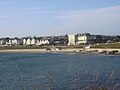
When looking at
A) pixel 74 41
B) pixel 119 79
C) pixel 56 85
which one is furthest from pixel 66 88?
pixel 74 41

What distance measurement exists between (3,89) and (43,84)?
332 cm

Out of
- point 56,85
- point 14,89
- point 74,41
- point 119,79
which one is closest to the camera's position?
point 14,89

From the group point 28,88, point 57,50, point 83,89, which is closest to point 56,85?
point 28,88

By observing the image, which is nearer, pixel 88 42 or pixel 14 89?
pixel 14 89

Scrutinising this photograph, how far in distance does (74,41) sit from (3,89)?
172m

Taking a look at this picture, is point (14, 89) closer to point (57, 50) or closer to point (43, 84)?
point (43, 84)

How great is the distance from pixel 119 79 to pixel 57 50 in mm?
124514

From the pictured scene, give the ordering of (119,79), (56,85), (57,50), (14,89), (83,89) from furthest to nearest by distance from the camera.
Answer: (57,50) → (119,79) → (56,85) → (14,89) → (83,89)

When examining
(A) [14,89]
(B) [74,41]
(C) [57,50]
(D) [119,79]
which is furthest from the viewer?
(B) [74,41]

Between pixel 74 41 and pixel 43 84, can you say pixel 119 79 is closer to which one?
pixel 43 84

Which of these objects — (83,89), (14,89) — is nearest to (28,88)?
(14,89)

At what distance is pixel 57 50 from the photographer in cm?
15575

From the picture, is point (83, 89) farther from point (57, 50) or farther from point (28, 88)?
point (57, 50)

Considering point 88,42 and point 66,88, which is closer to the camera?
point 66,88
